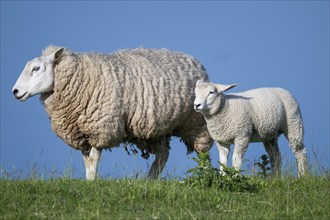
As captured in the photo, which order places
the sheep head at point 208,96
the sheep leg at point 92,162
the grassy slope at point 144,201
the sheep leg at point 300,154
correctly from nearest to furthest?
the grassy slope at point 144,201 → the sheep head at point 208,96 → the sheep leg at point 92,162 → the sheep leg at point 300,154

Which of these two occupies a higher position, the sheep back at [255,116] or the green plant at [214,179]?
the sheep back at [255,116]

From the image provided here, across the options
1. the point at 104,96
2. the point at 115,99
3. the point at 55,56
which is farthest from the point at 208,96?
the point at 55,56

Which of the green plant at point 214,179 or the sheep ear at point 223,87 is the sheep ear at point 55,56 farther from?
the green plant at point 214,179

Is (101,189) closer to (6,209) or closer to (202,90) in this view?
(6,209)

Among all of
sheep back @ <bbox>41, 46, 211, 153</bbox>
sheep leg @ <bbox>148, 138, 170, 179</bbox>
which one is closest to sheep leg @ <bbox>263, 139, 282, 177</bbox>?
sheep back @ <bbox>41, 46, 211, 153</bbox>

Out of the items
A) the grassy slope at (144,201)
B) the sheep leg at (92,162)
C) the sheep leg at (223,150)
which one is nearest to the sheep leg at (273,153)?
the sheep leg at (223,150)

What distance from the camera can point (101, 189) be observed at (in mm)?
8445

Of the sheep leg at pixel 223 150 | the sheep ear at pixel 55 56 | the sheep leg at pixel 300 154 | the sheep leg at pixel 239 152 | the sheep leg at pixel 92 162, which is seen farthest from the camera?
the sheep leg at pixel 300 154

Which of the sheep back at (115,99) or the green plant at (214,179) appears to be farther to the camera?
the sheep back at (115,99)

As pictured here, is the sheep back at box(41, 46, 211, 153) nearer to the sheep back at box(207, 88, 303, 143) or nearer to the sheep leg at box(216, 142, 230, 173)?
the sheep back at box(207, 88, 303, 143)

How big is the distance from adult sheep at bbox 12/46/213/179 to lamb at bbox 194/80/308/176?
57.9 inches

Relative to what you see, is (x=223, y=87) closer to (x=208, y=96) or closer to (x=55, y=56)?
(x=208, y=96)

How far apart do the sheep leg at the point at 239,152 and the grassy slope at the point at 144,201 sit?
153cm

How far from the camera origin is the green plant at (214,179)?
8.95 meters
